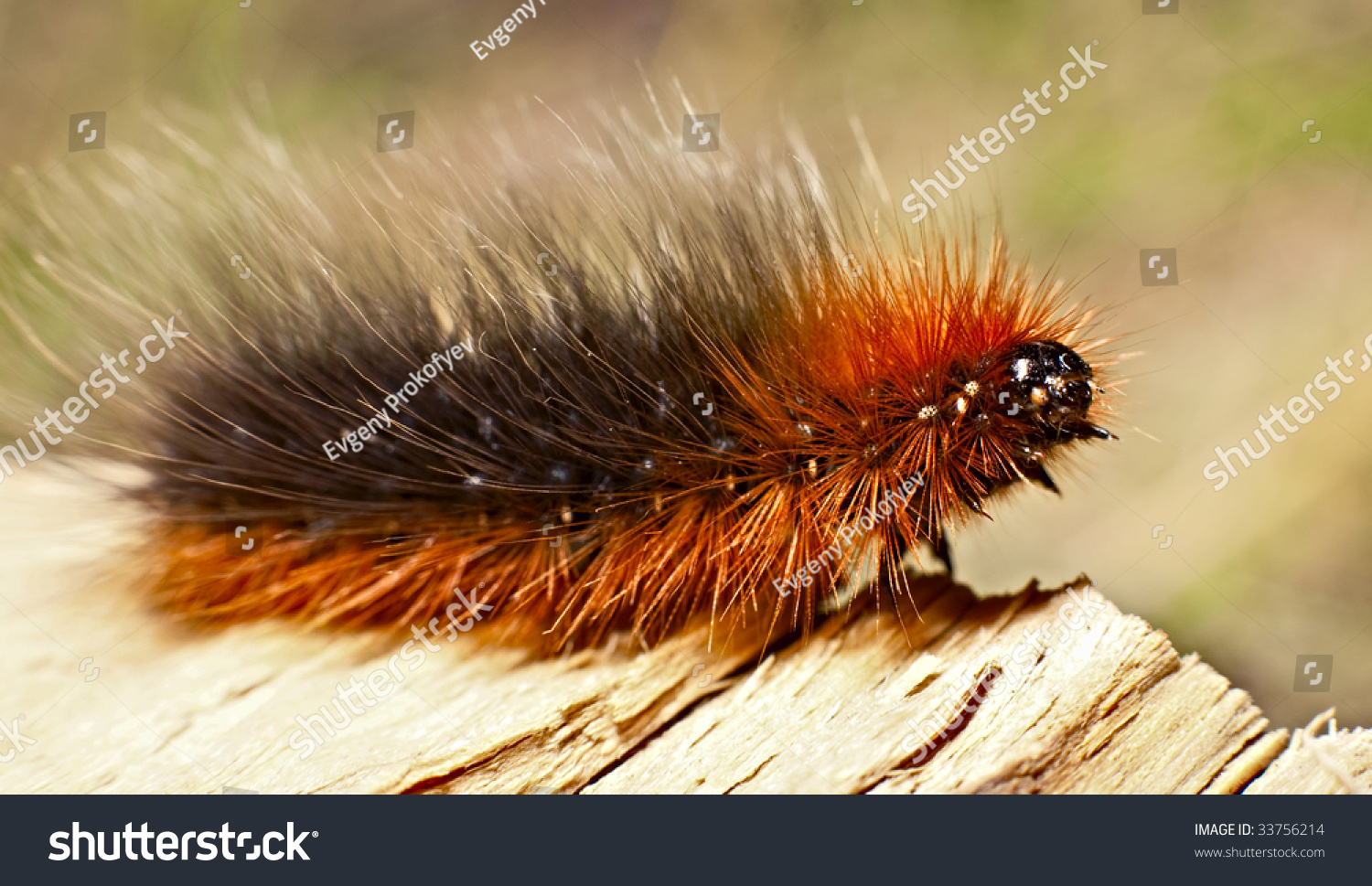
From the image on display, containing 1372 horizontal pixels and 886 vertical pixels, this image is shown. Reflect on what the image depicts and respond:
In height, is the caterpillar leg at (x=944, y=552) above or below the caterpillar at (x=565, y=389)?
below

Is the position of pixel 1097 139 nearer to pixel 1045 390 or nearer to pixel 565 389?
pixel 1045 390

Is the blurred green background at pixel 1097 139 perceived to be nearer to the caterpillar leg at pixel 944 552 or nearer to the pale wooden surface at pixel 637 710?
the caterpillar leg at pixel 944 552

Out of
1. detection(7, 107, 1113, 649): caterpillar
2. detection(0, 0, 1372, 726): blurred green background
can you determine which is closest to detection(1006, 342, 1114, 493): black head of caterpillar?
detection(7, 107, 1113, 649): caterpillar

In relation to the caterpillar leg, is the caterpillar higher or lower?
higher

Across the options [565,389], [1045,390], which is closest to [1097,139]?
[1045,390]

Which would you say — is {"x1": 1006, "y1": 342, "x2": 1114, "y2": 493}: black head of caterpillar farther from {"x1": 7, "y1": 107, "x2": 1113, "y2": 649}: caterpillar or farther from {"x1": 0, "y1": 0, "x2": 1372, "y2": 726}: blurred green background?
{"x1": 0, "y1": 0, "x2": 1372, "y2": 726}: blurred green background

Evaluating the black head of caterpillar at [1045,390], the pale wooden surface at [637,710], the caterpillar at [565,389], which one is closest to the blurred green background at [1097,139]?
the caterpillar at [565,389]
